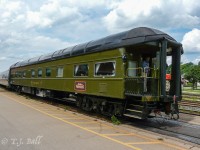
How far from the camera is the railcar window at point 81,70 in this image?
14.5m

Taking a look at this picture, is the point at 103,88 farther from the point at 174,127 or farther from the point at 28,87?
the point at 28,87

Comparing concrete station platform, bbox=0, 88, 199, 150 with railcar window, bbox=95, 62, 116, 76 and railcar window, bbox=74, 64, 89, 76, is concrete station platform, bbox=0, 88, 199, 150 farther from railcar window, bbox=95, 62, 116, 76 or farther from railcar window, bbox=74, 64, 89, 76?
railcar window, bbox=74, 64, 89, 76

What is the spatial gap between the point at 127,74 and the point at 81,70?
3934 millimetres

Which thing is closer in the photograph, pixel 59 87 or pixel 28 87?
pixel 59 87

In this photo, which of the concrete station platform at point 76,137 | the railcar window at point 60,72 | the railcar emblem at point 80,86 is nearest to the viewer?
the concrete station platform at point 76,137

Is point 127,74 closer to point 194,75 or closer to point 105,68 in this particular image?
point 105,68

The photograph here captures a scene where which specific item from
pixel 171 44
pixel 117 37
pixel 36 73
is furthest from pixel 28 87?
pixel 171 44

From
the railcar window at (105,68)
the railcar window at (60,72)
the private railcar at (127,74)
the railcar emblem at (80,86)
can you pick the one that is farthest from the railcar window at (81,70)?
the railcar window at (60,72)

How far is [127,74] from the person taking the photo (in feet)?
38.4

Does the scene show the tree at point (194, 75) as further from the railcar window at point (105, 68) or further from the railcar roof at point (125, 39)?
the railcar window at point (105, 68)

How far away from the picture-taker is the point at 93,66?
13695mm

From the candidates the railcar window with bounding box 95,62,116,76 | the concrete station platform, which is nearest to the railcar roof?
the railcar window with bounding box 95,62,116,76

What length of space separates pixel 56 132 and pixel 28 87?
18095 mm

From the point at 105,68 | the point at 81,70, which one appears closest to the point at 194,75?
the point at 81,70
